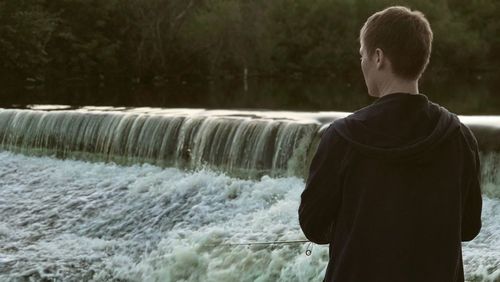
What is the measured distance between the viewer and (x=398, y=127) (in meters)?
1.79

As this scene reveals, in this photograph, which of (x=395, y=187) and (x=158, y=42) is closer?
(x=395, y=187)

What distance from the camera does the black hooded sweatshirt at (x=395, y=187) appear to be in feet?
5.84

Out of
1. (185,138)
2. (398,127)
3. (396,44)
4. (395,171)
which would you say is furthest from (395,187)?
(185,138)

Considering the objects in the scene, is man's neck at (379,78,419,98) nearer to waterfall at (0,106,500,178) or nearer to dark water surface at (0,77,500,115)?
waterfall at (0,106,500,178)

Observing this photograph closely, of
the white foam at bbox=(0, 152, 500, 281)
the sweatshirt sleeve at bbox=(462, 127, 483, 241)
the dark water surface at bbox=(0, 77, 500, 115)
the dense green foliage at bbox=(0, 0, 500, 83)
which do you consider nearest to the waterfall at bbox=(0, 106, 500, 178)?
the white foam at bbox=(0, 152, 500, 281)

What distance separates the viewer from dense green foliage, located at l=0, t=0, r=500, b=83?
114 ft

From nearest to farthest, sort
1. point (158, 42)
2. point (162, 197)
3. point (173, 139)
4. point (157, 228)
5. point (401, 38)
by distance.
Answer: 1. point (401, 38)
2. point (157, 228)
3. point (162, 197)
4. point (173, 139)
5. point (158, 42)

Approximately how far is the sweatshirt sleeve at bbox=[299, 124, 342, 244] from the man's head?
0.21m

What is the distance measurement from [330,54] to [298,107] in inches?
1004

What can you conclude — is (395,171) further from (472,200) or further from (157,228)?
(157,228)

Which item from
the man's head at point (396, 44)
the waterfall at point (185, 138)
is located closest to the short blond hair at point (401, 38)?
the man's head at point (396, 44)

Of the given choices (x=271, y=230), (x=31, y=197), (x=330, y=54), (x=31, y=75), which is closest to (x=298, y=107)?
A: (x=31, y=197)

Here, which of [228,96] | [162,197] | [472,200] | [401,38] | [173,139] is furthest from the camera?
[228,96]

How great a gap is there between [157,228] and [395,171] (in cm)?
717
